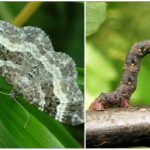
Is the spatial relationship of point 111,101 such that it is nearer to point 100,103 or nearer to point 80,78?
point 100,103

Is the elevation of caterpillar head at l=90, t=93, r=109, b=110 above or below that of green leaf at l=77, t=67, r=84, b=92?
below

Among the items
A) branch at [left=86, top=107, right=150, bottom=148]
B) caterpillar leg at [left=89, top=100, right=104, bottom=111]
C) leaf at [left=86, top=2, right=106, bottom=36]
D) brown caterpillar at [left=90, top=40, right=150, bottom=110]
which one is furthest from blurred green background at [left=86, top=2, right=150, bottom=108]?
branch at [left=86, top=107, right=150, bottom=148]

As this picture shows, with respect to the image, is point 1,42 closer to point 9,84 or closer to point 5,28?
point 5,28

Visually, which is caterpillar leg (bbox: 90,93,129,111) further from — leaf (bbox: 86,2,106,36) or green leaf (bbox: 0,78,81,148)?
leaf (bbox: 86,2,106,36)

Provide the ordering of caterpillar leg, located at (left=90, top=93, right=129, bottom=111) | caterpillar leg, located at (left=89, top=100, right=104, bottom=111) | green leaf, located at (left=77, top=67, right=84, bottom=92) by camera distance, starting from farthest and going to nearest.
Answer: green leaf, located at (left=77, top=67, right=84, bottom=92), caterpillar leg, located at (left=90, top=93, right=129, bottom=111), caterpillar leg, located at (left=89, top=100, right=104, bottom=111)

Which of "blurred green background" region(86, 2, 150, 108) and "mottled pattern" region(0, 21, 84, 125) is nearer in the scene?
"mottled pattern" region(0, 21, 84, 125)

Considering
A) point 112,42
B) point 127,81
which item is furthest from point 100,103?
point 112,42
